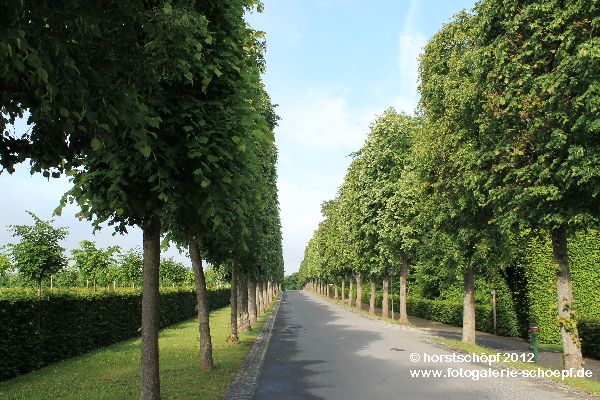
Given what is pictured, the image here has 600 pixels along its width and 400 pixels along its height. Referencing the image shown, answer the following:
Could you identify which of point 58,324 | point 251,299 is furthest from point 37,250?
point 251,299

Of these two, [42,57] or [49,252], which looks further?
[49,252]

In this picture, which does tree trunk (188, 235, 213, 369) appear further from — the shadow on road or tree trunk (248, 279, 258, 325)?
tree trunk (248, 279, 258, 325)

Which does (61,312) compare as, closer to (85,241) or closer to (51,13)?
(51,13)

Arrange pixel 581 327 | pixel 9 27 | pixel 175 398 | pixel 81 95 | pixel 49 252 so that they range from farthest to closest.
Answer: pixel 49 252, pixel 581 327, pixel 175 398, pixel 81 95, pixel 9 27

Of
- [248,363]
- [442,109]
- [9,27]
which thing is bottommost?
[248,363]

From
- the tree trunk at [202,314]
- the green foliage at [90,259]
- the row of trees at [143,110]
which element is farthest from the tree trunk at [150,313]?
the green foliage at [90,259]

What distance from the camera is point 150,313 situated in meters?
7.40

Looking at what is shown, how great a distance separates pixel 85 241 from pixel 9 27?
38.2 m

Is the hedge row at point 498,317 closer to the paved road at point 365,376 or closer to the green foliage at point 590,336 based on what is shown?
the green foliage at point 590,336

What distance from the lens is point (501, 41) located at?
1345cm

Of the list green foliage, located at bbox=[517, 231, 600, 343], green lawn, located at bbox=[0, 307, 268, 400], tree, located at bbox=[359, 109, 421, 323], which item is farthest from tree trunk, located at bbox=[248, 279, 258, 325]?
green foliage, located at bbox=[517, 231, 600, 343]

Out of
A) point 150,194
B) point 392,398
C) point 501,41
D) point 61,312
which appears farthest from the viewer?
point 61,312

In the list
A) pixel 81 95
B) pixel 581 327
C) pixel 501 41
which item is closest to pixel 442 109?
pixel 501 41

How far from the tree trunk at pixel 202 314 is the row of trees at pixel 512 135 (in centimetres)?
852
